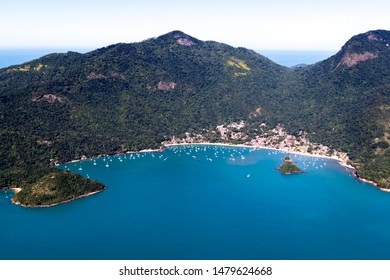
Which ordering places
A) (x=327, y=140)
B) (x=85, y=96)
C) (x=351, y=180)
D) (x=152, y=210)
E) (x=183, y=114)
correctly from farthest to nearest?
(x=183, y=114)
(x=85, y=96)
(x=327, y=140)
(x=351, y=180)
(x=152, y=210)

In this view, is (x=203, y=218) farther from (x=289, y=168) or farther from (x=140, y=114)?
(x=140, y=114)

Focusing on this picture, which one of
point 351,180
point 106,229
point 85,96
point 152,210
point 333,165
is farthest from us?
point 85,96

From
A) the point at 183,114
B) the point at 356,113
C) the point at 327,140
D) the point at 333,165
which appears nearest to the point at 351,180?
the point at 333,165

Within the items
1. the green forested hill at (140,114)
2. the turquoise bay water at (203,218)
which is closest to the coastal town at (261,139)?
the green forested hill at (140,114)

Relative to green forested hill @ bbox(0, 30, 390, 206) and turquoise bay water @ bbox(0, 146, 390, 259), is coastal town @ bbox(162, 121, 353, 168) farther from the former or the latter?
turquoise bay water @ bbox(0, 146, 390, 259)

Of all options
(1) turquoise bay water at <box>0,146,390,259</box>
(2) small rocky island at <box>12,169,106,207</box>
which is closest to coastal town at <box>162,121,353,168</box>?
(1) turquoise bay water at <box>0,146,390,259</box>

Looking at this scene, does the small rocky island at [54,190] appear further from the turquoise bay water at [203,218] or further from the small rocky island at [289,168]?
the small rocky island at [289,168]

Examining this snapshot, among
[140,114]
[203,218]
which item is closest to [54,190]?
[203,218]

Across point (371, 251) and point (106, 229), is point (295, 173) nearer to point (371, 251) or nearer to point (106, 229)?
point (371, 251)
